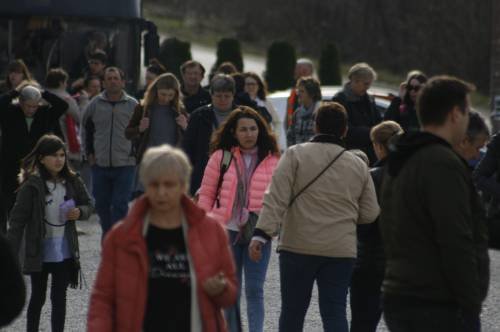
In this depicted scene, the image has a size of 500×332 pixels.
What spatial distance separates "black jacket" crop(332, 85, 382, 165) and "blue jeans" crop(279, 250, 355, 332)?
5252 mm

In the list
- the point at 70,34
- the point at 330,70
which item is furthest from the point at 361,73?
the point at 330,70

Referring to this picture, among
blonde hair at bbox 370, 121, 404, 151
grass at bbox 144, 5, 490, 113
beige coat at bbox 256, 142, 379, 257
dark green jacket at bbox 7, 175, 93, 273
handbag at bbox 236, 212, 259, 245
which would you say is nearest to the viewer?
beige coat at bbox 256, 142, 379, 257

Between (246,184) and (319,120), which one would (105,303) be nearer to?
(319,120)

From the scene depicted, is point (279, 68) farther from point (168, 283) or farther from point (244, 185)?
point (168, 283)

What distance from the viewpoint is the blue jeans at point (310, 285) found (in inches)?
324

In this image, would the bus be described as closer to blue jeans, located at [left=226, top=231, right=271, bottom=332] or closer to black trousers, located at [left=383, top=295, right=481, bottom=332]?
blue jeans, located at [left=226, top=231, right=271, bottom=332]

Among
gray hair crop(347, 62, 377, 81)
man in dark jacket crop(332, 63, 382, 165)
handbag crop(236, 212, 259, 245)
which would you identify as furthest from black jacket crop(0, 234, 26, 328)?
gray hair crop(347, 62, 377, 81)

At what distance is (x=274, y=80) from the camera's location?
37438 millimetres

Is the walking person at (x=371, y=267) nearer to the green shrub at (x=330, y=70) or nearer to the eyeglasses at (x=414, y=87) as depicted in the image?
the eyeglasses at (x=414, y=87)

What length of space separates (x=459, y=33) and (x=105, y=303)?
43.8 m

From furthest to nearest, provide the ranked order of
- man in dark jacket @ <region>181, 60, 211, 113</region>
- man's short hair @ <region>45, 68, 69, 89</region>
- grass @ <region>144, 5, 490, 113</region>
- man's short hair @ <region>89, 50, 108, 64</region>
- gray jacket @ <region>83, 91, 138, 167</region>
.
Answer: grass @ <region>144, 5, 490, 113</region>, man's short hair @ <region>89, 50, 108, 64</region>, man's short hair @ <region>45, 68, 69, 89</region>, man in dark jacket @ <region>181, 60, 211, 113</region>, gray jacket @ <region>83, 91, 138, 167</region>

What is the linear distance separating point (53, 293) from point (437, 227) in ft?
13.4

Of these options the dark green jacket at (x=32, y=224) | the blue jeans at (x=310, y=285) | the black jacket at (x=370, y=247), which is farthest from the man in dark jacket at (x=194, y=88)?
the blue jeans at (x=310, y=285)

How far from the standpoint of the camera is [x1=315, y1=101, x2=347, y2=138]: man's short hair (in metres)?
8.28
